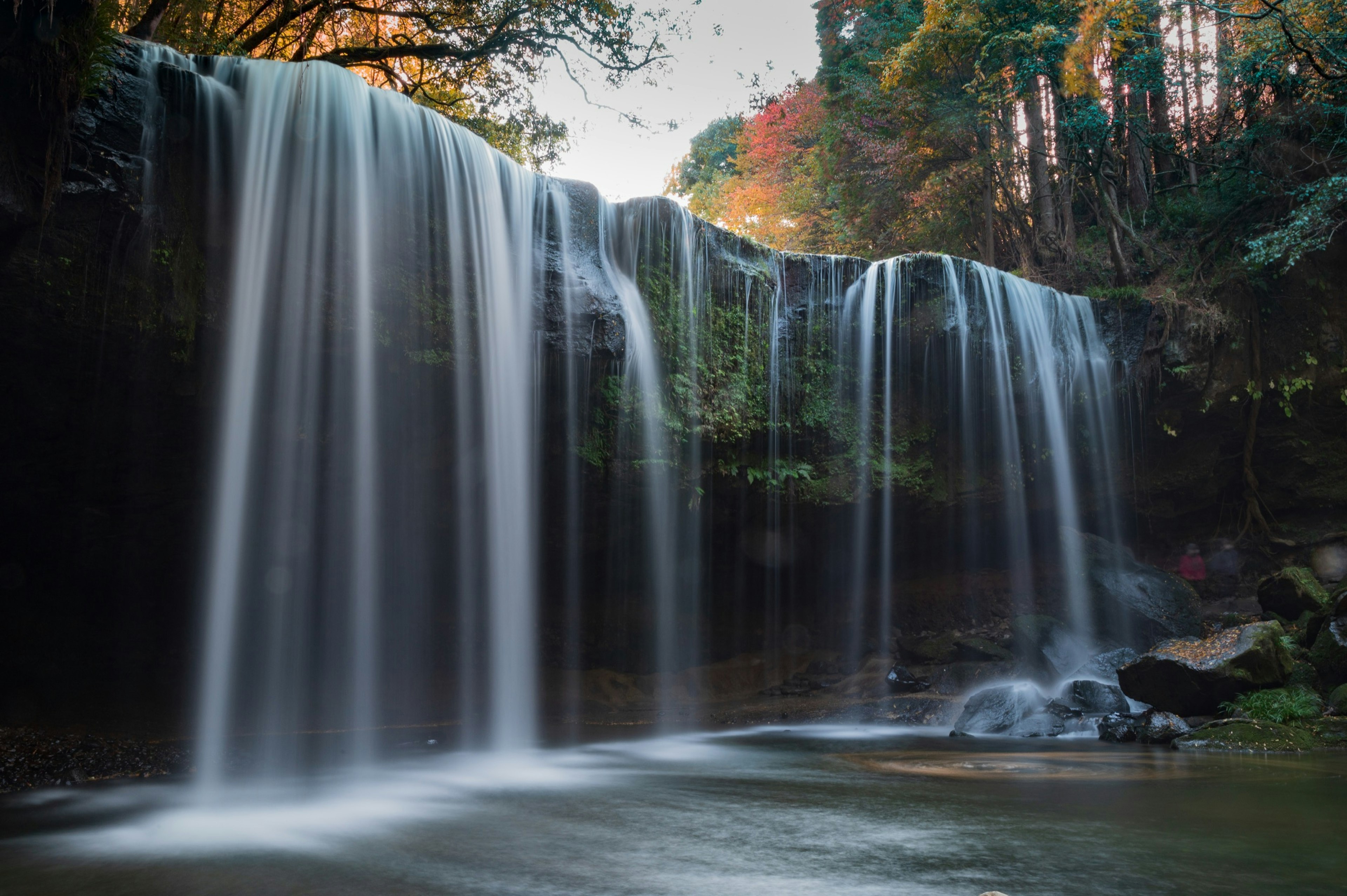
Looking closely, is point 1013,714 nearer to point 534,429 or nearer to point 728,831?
point 728,831

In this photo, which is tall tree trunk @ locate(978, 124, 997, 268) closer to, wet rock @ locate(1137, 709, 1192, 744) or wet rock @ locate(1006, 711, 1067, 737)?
wet rock @ locate(1006, 711, 1067, 737)

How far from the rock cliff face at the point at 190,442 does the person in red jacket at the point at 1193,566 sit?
0.66 metres

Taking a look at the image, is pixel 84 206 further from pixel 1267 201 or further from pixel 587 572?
pixel 1267 201

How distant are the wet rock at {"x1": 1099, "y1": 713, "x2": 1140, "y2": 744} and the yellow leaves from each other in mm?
8900

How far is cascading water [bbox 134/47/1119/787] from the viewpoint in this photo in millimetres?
7605

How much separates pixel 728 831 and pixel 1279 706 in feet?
22.3

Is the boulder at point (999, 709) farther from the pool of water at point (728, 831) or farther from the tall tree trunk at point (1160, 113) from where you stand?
the tall tree trunk at point (1160, 113)

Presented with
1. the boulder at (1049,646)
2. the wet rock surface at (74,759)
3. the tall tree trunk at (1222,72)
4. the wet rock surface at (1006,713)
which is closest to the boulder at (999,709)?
the wet rock surface at (1006,713)

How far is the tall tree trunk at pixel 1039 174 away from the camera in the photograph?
53.0 ft

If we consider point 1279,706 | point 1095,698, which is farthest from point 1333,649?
point 1095,698

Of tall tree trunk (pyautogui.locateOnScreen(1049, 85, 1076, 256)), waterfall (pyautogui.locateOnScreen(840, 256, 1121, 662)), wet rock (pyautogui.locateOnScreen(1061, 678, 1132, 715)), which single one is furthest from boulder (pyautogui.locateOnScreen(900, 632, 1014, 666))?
tall tree trunk (pyautogui.locateOnScreen(1049, 85, 1076, 256))

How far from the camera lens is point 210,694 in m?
7.12

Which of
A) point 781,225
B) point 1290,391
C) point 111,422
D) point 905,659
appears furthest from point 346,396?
point 781,225

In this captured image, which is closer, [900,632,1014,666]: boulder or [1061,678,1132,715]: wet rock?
[1061,678,1132,715]: wet rock
